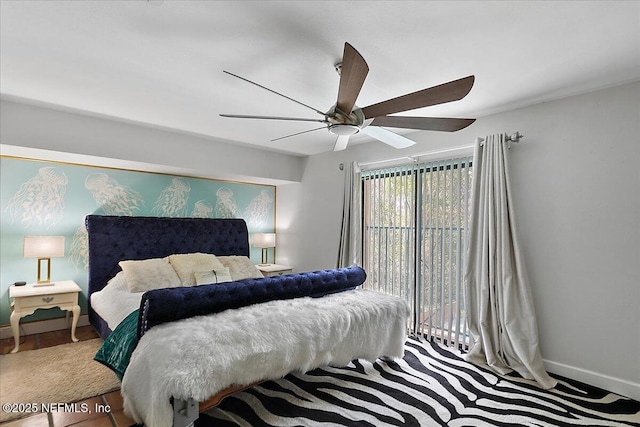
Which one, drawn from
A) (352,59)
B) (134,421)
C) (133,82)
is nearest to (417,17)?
(352,59)

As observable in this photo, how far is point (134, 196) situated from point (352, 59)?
379 cm

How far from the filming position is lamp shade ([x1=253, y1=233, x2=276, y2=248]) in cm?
522

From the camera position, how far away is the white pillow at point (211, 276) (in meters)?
3.74

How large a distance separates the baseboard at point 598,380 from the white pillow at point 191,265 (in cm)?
366

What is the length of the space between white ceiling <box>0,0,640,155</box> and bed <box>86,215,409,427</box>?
1.65 meters

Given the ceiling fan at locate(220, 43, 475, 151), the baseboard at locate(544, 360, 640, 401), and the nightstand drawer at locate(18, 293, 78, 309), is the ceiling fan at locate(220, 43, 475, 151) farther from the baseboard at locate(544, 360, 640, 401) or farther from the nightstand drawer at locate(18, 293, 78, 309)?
the nightstand drawer at locate(18, 293, 78, 309)

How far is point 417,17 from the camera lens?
1763 millimetres

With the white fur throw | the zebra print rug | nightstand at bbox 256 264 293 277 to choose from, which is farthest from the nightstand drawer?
nightstand at bbox 256 264 293 277

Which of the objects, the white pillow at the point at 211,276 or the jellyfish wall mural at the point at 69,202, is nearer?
the jellyfish wall mural at the point at 69,202

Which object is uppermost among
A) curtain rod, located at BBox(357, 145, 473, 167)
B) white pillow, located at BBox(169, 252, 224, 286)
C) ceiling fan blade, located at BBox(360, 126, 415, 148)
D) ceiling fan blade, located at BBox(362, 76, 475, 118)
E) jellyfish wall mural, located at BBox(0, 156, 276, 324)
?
curtain rod, located at BBox(357, 145, 473, 167)

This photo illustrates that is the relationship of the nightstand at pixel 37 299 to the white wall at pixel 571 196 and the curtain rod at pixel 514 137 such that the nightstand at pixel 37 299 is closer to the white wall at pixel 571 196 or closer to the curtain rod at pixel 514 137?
the white wall at pixel 571 196

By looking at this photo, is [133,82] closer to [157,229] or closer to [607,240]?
[157,229]

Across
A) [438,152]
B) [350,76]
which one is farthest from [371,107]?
[438,152]

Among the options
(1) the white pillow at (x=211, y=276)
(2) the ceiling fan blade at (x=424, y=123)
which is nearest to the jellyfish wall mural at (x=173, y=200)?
(1) the white pillow at (x=211, y=276)
